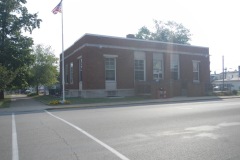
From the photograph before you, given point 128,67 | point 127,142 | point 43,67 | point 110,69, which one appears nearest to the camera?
point 127,142

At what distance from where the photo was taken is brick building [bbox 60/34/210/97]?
2806cm

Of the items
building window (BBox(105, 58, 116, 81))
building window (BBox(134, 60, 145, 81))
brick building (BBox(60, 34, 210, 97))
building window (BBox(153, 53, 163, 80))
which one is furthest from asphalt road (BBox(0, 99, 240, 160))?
building window (BBox(153, 53, 163, 80))

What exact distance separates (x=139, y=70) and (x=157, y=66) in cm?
313

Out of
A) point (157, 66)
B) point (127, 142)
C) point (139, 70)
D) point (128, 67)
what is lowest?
point (127, 142)

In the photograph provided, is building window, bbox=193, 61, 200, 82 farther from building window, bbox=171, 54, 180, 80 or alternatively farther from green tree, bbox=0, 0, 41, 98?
green tree, bbox=0, 0, 41, 98

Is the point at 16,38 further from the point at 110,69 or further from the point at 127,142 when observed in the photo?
the point at 127,142

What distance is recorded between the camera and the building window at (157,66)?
108 feet

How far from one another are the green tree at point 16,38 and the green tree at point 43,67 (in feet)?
49.8

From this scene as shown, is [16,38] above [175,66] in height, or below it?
above

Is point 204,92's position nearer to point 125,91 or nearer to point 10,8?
point 125,91

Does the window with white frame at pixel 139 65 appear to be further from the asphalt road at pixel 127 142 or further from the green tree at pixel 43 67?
the green tree at pixel 43 67

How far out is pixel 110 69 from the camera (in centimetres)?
2956

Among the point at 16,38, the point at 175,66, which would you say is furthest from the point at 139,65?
the point at 16,38

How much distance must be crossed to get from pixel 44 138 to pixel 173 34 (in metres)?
64.0
